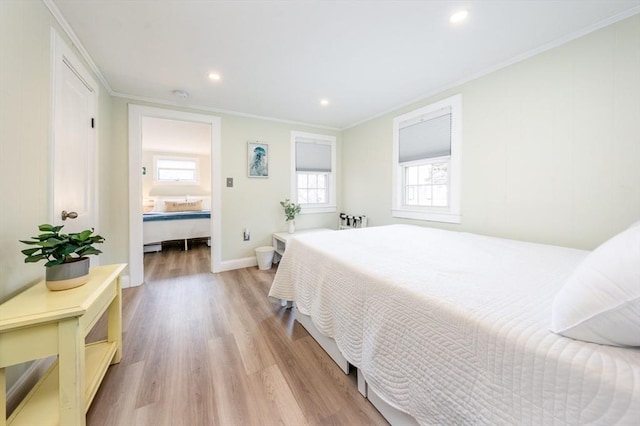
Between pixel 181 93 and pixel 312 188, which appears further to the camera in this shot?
pixel 312 188

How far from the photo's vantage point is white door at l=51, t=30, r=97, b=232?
5.27 feet

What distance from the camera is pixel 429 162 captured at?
279 cm

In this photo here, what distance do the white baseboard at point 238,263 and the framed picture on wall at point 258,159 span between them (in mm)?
1266

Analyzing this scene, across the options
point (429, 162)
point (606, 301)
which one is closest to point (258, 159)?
point (429, 162)

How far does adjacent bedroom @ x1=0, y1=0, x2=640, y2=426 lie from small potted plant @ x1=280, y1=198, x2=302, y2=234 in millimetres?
898

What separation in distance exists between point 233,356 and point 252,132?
9.57ft

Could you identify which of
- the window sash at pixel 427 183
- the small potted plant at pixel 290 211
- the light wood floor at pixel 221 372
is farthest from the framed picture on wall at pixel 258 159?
the window sash at pixel 427 183

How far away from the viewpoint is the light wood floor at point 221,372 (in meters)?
1.16

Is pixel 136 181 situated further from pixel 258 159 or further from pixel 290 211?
pixel 290 211

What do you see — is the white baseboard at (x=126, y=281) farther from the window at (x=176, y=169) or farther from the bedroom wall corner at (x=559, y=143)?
the window at (x=176, y=169)

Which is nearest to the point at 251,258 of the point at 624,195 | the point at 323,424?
the point at 323,424

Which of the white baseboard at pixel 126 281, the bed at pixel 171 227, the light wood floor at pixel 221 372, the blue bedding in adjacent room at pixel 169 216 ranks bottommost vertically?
the light wood floor at pixel 221 372

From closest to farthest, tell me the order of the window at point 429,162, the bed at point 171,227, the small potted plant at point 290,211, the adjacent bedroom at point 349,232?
1. the adjacent bedroom at point 349,232
2. the window at point 429,162
3. the small potted plant at point 290,211
4. the bed at point 171,227

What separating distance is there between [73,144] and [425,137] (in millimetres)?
3397
